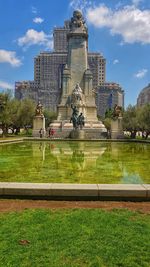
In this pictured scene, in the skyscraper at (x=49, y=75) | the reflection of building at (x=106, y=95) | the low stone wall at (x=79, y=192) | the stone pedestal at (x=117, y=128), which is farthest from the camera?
the reflection of building at (x=106, y=95)

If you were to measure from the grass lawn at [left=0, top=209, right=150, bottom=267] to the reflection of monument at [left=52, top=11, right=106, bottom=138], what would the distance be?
51.6 m

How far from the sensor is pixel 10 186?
7539mm

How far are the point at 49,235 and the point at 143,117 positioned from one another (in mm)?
52406

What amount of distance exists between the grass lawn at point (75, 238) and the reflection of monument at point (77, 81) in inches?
2033

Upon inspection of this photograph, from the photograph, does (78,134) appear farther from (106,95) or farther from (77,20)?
(106,95)

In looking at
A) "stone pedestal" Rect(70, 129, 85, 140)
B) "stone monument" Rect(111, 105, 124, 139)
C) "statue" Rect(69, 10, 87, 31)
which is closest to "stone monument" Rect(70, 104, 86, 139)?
"stone pedestal" Rect(70, 129, 85, 140)

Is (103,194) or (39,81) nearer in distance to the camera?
(103,194)

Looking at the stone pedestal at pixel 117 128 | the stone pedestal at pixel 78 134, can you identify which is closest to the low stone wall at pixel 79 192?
the stone pedestal at pixel 78 134

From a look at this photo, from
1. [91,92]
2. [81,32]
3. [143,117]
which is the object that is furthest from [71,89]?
[143,117]

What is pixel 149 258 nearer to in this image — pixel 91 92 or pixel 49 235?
pixel 49 235

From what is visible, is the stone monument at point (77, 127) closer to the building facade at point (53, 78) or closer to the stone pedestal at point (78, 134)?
the stone pedestal at point (78, 134)

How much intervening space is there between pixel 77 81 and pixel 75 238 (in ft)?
193

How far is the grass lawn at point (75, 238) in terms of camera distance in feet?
13.5

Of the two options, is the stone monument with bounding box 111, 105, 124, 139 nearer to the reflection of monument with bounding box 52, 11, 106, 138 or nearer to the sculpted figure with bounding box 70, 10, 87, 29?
the reflection of monument with bounding box 52, 11, 106, 138
